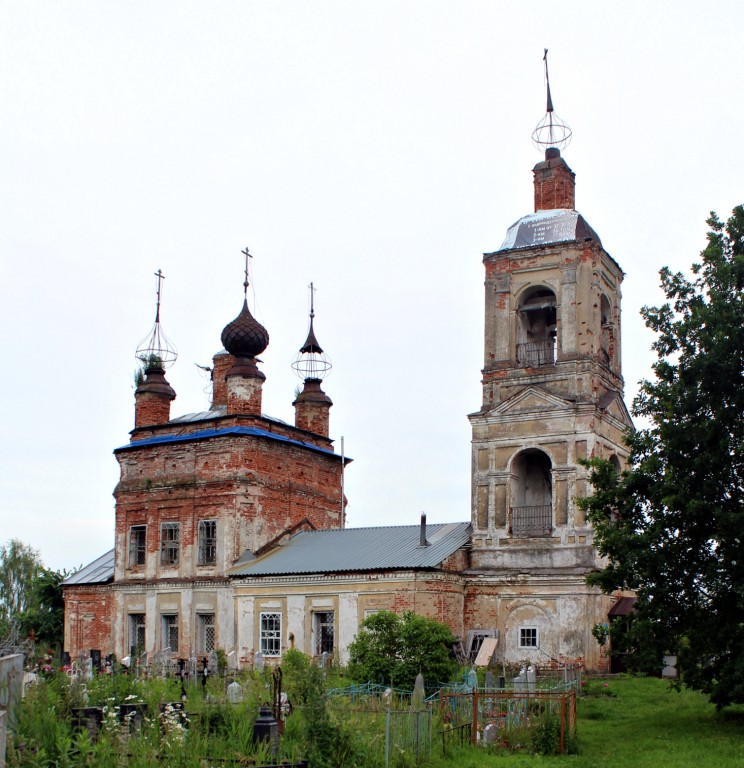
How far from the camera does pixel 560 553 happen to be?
82.5 ft

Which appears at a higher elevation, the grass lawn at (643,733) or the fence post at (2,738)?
the fence post at (2,738)

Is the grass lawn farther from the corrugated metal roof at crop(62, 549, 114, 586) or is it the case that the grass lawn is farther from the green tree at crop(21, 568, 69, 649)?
the green tree at crop(21, 568, 69, 649)

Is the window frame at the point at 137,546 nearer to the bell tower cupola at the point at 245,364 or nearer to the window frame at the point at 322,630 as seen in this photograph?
the bell tower cupola at the point at 245,364

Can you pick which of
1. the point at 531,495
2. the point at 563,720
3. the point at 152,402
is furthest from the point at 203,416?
the point at 563,720

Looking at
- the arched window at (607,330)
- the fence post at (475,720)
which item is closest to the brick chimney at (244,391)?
the arched window at (607,330)

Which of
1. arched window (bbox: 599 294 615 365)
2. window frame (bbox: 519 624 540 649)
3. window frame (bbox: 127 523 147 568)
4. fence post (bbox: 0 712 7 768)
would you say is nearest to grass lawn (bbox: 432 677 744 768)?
window frame (bbox: 519 624 540 649)

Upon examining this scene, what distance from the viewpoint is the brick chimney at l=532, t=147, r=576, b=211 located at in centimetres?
2836

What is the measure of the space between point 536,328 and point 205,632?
41.8 feet

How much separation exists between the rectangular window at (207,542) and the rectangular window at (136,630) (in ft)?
9.76

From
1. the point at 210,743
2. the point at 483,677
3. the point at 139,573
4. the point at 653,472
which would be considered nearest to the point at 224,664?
the point at 139,573

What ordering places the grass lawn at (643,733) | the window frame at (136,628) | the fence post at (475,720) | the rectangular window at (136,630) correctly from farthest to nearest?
the rectangular window at (136,630) < the window frame at (136,628) < the fence post at (475,720) < the grass lawn at (643,733)

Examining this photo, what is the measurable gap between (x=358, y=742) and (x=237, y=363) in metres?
20.2

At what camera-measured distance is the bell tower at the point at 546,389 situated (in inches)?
1001

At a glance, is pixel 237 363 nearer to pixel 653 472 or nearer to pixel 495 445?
pixel 495 445
